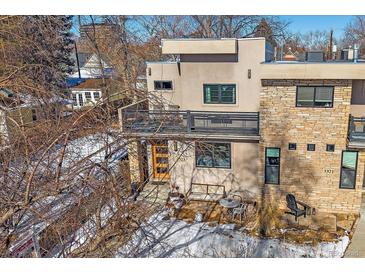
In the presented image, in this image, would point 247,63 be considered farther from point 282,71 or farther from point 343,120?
point 343,120

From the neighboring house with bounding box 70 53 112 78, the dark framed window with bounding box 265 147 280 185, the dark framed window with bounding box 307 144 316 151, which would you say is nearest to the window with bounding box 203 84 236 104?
the dark framed window with bounding box 265 147 280 185

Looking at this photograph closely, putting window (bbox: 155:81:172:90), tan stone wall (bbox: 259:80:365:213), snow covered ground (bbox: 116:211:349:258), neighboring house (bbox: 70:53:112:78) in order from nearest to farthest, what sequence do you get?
snow covered ground (bbox: 116:211:349:258) → tan stone wall (bbox: 259:80:365:213) → window (bbox: 155:81:172:90) → neighboring house (bbox: 70:53:112:78)

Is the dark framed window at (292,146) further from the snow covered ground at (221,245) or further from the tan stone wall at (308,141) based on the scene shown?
the snow covered ground at (221,245)

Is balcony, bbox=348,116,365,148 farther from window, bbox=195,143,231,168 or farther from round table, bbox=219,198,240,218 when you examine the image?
round table, bbox=219,198,240,218

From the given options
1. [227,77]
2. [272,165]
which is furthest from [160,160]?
[272,165]

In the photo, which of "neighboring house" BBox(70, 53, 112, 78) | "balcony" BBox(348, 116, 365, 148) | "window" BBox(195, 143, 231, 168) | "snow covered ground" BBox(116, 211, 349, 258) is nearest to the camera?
"snow covered ground" BBox(116, 211, 349, 258)

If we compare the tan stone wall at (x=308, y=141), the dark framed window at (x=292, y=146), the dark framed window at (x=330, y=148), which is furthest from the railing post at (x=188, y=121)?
the dark framed window at (x=330, y=148)
